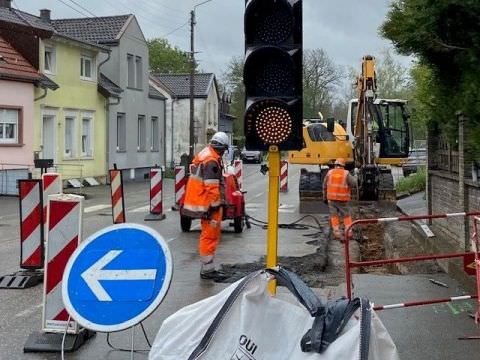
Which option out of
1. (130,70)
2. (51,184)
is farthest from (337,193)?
(130,70)

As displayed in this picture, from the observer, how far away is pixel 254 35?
6207 millimetres

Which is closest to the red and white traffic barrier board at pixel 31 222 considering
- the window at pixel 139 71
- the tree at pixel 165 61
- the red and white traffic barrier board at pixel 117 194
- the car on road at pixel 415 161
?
the red and white traffic barrier board at pixel 117 194

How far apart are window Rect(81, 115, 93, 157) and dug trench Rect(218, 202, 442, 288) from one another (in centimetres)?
1891

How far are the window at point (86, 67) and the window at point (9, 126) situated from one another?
21.7 ft

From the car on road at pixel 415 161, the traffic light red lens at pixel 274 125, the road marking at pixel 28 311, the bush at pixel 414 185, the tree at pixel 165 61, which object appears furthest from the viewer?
the tree at pixel 165 61

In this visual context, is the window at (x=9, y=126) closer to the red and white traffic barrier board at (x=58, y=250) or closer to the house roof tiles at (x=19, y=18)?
the house roof tiles at (x=19, y=18)

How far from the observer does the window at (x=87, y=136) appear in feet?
114

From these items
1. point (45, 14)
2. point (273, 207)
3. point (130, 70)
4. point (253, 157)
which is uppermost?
point (45, 14)

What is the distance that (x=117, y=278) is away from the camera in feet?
17.9

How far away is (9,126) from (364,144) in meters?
13.8

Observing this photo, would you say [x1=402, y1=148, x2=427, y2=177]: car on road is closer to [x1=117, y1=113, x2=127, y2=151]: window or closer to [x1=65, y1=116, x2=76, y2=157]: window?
[x1=117, y1=113, x2=127, y2=151]: window

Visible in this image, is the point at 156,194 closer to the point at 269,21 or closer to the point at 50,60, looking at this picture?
the point at 269,21

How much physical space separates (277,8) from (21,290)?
5040 millimetres

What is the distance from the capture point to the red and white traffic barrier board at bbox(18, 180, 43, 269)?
9.19 meters
